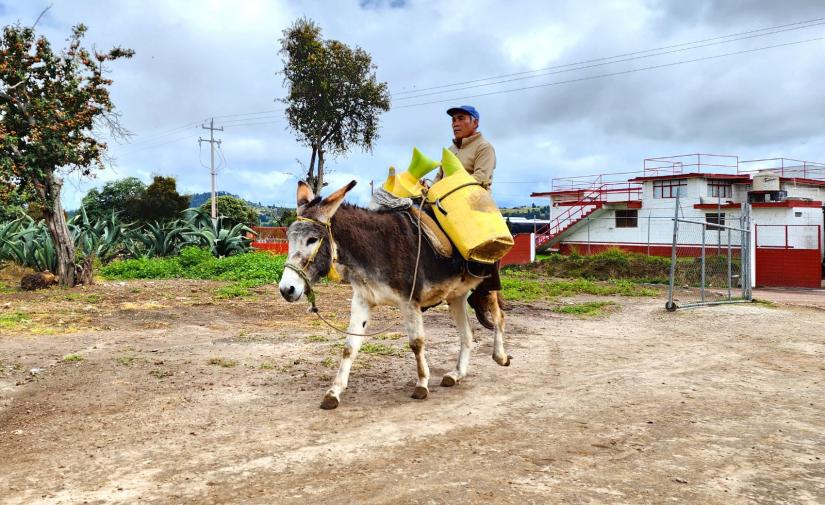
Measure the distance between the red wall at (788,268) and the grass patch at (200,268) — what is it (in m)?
18.0

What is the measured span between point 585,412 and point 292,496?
2697 mm

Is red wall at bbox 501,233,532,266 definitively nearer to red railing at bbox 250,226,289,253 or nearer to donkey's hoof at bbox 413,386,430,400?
red railing at bbox 250,226,289,253

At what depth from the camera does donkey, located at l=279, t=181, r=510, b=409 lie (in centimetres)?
475

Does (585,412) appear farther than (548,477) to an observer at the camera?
Yes

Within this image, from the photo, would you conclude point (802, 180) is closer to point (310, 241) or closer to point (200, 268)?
point (200, 268)

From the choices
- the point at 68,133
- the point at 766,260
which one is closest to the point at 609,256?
the point at 766,260

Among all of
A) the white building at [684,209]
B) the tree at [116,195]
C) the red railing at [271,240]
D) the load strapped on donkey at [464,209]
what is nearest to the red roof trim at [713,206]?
the white building at [684,209]

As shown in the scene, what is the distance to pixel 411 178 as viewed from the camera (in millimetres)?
5734

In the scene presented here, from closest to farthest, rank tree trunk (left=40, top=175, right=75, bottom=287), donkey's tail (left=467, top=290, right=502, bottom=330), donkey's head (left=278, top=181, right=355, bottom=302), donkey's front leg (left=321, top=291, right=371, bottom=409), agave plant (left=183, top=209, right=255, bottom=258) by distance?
1. donkey's head (left=278, top=181, right=355, bottom=302)
2. donkey's front leg (left=321, top=291, right=371, bottom=409)
3. donkey's tail (left=467, top=290, right=502, bottom=330)
4. tree trunk (left=40, top=175, right=75, bottom=287)
5. agave plant (left=183, top=209, right=255, bottom=258)

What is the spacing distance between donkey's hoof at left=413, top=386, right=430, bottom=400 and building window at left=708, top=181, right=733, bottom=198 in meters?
32.5

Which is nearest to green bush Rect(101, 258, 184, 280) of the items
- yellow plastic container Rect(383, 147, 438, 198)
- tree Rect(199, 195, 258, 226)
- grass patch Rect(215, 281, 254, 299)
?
grass patch Rect(215, 281, 254, 299)

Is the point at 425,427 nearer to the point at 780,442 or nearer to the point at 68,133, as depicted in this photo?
the point at 780,442

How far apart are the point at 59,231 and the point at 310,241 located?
12.0 metres

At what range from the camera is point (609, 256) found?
2475 cm
